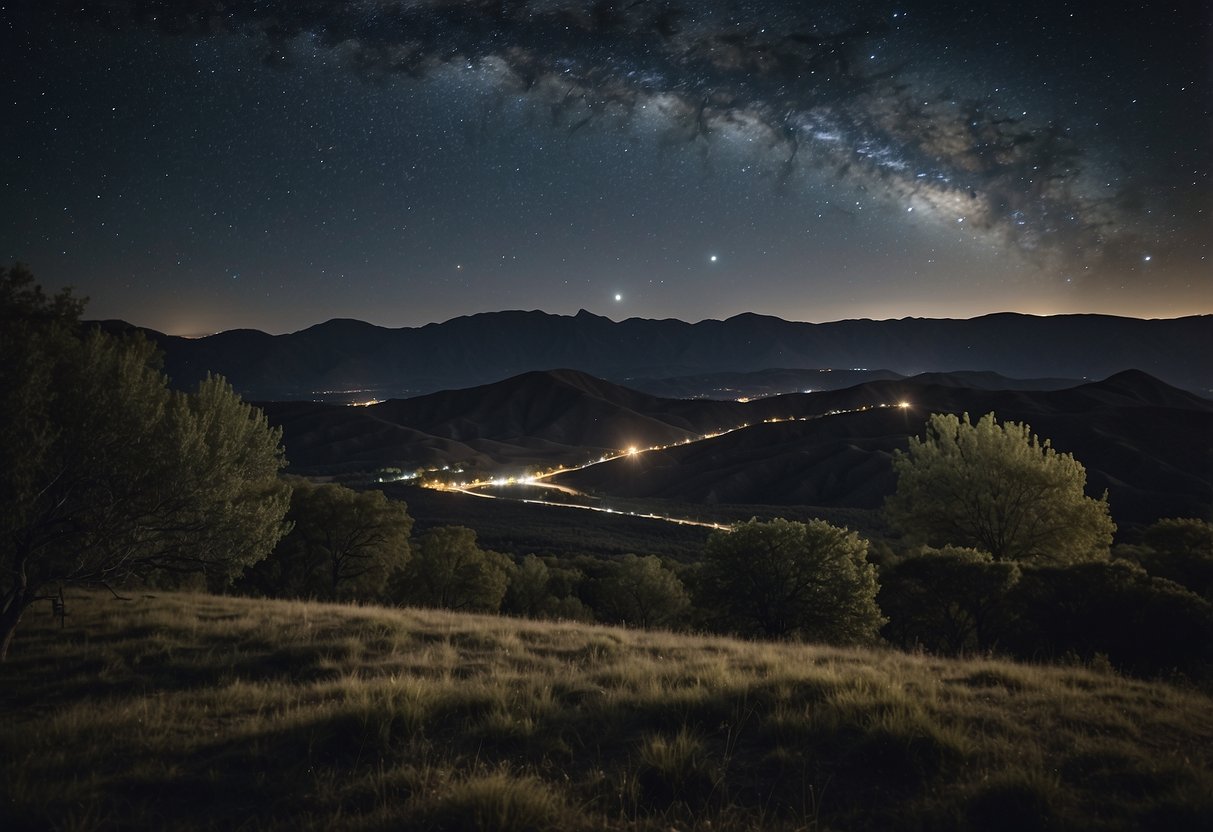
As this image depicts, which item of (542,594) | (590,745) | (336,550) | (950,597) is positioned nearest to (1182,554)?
(950,597)

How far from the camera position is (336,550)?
3612 centimetres

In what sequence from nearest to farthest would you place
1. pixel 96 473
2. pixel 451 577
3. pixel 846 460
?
1. pixel 96 473
2. pixel 451 577
3. pixel 846 460

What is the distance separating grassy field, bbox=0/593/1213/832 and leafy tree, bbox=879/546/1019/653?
439 inches

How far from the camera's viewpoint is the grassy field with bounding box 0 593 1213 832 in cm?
481

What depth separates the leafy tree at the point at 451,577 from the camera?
3669 cm

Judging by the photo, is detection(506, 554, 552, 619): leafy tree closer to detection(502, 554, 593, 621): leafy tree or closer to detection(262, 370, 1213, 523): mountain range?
detection(502, 554, 593, 621): leafy tree

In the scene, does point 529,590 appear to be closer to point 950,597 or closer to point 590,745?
point 950,597

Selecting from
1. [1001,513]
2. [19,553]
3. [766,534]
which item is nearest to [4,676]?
[19,553]

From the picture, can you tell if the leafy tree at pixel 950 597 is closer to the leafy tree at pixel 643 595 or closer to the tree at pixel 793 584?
the tree at pixel 793 584

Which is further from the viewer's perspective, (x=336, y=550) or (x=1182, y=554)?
(x=336, y=550)

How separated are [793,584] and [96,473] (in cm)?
2165

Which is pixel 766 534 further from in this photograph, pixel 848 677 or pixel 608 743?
pixel 608 743

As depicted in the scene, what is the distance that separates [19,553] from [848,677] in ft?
49.1

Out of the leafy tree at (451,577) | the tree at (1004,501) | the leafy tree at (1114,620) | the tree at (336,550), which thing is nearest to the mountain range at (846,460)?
the tree at (1004,501)
